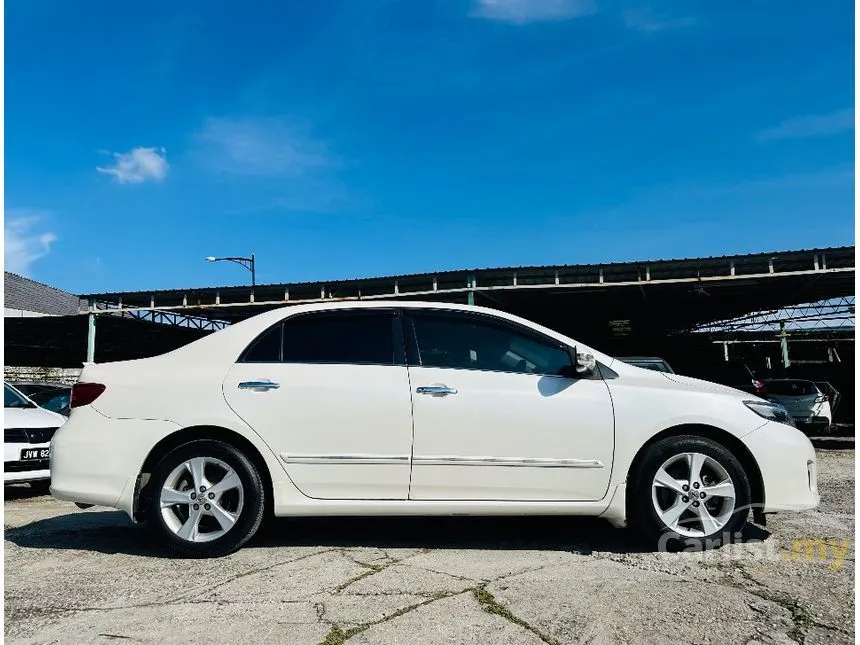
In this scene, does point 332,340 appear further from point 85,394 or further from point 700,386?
point 700,386

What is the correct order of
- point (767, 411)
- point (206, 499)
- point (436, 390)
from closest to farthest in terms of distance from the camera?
point (206, 499) → point (436, 390) → point (767, 411)

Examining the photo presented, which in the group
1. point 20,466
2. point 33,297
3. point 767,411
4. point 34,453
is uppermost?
point 33,297

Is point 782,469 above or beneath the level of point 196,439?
beneath

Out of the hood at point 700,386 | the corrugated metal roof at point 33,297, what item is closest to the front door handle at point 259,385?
the hood at point 700,386

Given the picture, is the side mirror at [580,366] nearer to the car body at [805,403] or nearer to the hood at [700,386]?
the hood at [700,386]

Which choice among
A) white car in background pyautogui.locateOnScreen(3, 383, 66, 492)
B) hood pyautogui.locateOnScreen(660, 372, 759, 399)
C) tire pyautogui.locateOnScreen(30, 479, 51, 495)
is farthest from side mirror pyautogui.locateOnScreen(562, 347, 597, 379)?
tire pyautogui.locateOnScreen(30, 479, 51, 495)

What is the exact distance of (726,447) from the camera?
153 inches

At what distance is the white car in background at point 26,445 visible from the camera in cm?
645

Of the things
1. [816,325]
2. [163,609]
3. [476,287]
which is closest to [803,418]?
[476,287]

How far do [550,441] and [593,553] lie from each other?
689mm

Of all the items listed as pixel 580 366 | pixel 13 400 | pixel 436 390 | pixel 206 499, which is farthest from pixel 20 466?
pixel 580 366

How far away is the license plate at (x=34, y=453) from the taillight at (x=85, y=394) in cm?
334

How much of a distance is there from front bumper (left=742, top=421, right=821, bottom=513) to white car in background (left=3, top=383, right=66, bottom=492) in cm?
658

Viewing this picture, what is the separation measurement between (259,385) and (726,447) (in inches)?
113
